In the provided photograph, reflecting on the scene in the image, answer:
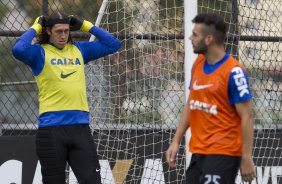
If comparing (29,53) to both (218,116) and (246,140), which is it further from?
(246,140)

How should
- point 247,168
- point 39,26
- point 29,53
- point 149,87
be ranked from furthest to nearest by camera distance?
point 149,87 → point 39,26 → point 29,53 → point 247,168

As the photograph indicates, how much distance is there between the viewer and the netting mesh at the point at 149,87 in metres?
8.42

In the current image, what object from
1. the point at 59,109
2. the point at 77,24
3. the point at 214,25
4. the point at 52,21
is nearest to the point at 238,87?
the point at 214,25

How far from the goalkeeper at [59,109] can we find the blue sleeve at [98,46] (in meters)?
0.23

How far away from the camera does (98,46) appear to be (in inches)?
284

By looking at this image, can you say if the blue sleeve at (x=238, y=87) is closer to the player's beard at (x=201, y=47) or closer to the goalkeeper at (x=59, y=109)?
the player's beard at (x=201, y=47)

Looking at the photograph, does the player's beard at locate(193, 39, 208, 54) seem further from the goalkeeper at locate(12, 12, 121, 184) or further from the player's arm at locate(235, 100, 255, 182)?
the goalkeeper at locate(12, 12, 121, 184)

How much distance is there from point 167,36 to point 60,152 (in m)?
2.24

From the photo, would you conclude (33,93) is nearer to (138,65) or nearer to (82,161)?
(138,65)

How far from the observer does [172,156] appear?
566 centimetres

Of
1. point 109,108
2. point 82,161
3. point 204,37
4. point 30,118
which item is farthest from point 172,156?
point 30,118

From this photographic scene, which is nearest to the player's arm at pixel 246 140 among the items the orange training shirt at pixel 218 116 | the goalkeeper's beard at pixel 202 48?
the orange training shirt at pixel 218 116

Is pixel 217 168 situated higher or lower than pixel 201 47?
lower

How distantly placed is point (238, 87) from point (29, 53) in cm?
203
